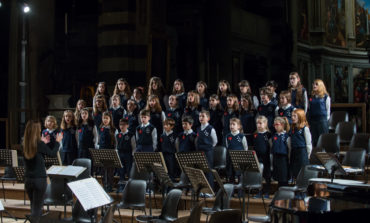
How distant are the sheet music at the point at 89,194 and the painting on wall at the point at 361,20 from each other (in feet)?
49.4

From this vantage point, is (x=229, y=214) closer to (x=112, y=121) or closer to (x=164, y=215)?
(x=164, y=215)

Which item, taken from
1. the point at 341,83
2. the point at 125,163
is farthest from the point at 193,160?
the point at 341,83

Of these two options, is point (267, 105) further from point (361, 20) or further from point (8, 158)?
point (361, 20)

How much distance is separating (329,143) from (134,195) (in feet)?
9.77

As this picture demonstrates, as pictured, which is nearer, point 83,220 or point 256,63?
point 83,220

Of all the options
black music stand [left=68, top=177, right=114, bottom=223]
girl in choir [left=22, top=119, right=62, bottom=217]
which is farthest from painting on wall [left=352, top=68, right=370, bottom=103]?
black music stand [left=68, top=177, right=114, bottom=223]

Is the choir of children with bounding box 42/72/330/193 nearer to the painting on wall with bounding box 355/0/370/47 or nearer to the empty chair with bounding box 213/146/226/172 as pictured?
the empty chair with bounding box 213/146/226/172

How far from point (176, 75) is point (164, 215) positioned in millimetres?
9252

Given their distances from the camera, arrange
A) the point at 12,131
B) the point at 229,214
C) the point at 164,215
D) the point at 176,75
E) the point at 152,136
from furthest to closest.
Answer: the point at 176,75
the point at 12,131
the point at 152,136
the point at 164,215
the point at 229,214

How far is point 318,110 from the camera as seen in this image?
823 centimetres

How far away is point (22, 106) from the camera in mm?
12305

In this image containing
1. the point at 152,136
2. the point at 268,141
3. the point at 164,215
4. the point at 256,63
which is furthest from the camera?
the point at 256,63

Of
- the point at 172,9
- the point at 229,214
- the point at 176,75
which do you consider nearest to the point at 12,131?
the point at 176,75

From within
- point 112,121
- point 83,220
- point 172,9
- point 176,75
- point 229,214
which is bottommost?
point 83,220
